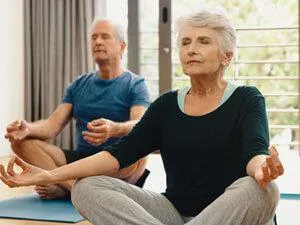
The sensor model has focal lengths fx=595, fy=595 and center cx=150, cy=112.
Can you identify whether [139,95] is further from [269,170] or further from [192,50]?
[269,170]

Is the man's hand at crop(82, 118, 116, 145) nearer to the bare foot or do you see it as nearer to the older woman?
the older woman

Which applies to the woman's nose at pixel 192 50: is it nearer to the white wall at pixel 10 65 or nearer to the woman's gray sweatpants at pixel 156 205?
the woman's gray sweatpants at pixel 156 205

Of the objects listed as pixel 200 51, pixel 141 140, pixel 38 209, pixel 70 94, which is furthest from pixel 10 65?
pixel 200 51

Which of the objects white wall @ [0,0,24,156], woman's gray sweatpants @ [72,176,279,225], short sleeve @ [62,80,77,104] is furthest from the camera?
white wall @ [0,0,24,156]

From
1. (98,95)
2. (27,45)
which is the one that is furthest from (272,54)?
(98,95)

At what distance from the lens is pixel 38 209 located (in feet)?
8.81

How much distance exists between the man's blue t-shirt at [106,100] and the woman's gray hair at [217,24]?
103cm

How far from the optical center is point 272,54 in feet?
17.7

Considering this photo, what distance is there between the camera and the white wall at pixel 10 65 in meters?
5.17

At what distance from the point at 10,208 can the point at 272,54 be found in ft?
11.0

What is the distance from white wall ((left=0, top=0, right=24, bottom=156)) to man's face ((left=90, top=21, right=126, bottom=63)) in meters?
2.41

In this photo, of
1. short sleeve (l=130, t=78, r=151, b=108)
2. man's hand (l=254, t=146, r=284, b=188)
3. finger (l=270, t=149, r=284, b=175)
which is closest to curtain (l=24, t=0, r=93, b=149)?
short sleeve (l=130, t=78, r=151, b=108)

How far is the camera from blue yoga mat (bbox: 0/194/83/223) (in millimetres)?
2508

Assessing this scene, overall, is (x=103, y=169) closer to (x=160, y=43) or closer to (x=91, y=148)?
(x=91, y=148)
